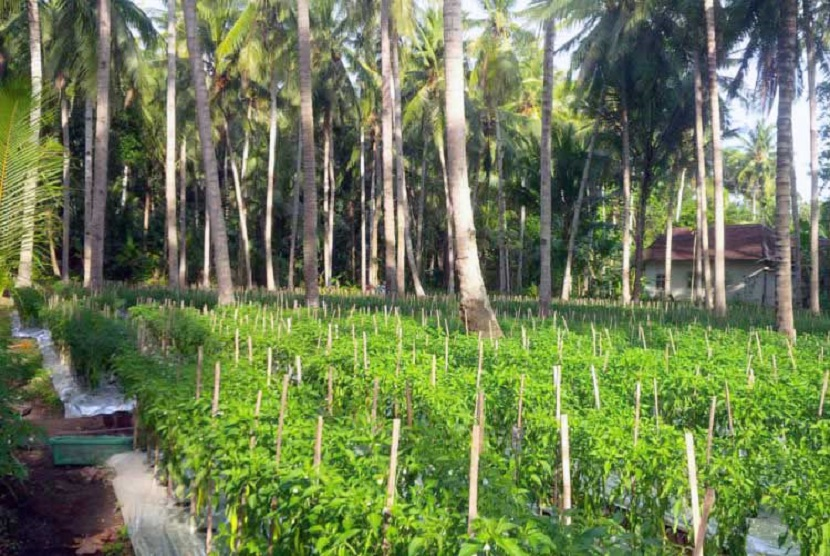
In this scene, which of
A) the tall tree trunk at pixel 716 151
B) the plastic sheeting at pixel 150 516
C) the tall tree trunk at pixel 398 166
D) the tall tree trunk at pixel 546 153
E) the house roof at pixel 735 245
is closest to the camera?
the plastic sheeting at pixel 150 516

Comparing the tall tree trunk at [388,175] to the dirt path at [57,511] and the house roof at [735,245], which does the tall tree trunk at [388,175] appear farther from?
the house roof at [735,245]

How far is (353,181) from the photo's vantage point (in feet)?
140

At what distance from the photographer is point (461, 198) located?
1098 centimetres

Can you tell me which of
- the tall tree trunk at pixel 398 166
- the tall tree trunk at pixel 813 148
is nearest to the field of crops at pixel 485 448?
the tall tree trunk at pixel 398 166

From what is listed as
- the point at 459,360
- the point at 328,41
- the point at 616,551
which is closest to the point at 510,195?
the point at 328,41

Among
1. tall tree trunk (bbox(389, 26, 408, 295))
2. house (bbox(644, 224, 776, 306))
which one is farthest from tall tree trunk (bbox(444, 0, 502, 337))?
house (bbox(644, 224, 776, 306))

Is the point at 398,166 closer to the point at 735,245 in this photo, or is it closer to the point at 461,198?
the point at 461,198

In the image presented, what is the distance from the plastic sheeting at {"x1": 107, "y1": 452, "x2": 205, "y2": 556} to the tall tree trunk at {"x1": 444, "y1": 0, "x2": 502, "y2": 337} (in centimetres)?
571

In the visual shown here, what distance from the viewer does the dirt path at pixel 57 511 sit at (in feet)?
16.8

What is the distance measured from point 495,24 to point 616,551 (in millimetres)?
28421

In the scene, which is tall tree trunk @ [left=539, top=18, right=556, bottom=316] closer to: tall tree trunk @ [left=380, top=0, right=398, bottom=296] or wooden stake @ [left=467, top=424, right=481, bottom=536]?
tall tree trunk @ [left=380, top=0, right=398, bottom=296]

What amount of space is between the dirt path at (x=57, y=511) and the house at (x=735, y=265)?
28349mm

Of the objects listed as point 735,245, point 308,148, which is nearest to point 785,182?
point 308,148

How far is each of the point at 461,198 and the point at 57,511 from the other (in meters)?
7.29
